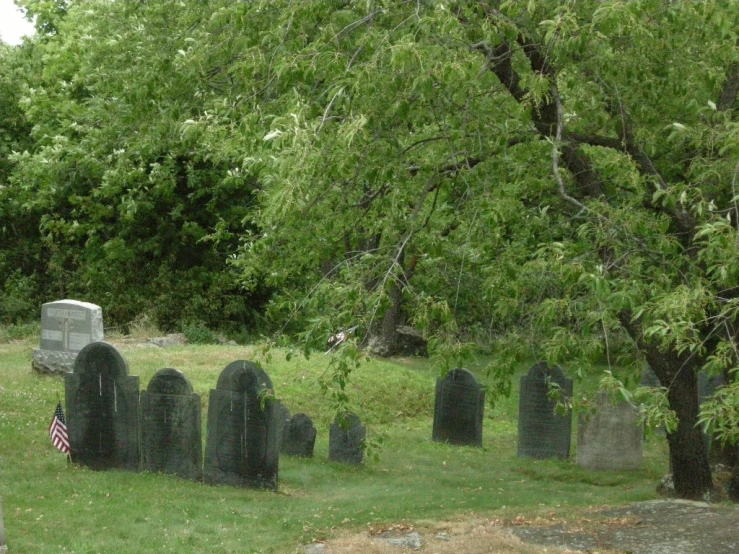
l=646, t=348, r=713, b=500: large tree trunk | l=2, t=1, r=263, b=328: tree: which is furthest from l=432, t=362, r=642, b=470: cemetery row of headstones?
l=2, t=1, r=263, b=328: tree

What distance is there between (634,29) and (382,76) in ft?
7.08

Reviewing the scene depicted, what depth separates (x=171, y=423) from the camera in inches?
470

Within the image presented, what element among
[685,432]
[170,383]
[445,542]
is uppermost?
[170,383]

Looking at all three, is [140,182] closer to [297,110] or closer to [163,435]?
[163,435]

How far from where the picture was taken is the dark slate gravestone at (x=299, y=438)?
1389 cm

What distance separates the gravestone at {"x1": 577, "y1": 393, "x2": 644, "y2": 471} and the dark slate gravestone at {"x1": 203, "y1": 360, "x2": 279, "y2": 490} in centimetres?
492

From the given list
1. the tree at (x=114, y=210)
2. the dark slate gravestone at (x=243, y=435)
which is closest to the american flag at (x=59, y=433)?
the dark slate gravestone at (x=243, y=435)

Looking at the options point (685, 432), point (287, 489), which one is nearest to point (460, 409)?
point (287, 489)

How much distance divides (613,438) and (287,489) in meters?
4.97

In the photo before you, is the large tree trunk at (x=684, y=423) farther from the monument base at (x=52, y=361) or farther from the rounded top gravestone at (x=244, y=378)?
the monument base at (x=52, y=361)

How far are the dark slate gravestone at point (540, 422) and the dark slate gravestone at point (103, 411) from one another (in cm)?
599

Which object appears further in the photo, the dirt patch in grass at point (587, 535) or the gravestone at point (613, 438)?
the gravestone at point (613, 438)

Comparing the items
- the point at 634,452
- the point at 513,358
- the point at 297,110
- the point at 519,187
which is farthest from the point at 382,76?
the point at 634,452

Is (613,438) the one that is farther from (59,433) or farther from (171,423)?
(59,433)
